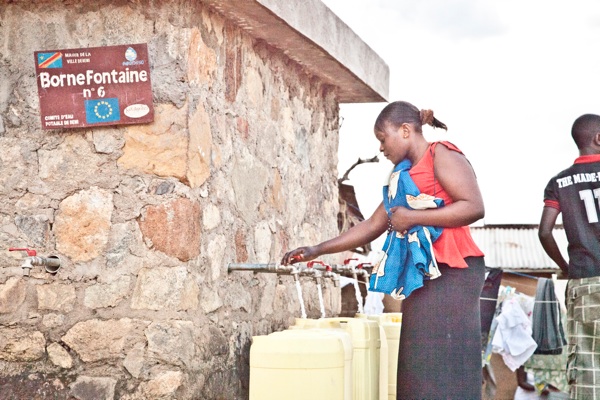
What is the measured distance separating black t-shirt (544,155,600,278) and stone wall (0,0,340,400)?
66.4 inches

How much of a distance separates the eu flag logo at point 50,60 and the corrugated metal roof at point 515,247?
15.8 m

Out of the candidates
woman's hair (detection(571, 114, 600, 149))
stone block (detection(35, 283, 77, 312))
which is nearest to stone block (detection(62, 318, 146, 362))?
stone block (detection(35, 283, 77, 312))

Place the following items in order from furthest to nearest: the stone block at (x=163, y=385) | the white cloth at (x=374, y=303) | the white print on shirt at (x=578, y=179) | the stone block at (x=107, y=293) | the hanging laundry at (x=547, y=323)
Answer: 1. the white cloth at (x=374, y=303)
2. the hanging laundry at (x=547, y=323)
3. the white print on shirt at (x=578, y=179)
4. the stone block at (x=107, y=293)
5. the stone block at (x=163, y=385)

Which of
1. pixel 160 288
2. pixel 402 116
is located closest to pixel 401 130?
pixel 402 116

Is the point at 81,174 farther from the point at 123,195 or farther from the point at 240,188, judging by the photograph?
the point at 240,188

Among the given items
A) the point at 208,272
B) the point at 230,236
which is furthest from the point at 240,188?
the point at 208,272

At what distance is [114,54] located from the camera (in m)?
3.81

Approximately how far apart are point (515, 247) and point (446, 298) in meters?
18.8

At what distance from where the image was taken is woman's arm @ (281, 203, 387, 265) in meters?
3.90

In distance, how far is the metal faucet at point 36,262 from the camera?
12.1 feet

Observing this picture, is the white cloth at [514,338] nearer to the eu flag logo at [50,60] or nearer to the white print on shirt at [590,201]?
the white print on shirt at [590,201]

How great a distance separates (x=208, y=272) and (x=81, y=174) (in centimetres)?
69

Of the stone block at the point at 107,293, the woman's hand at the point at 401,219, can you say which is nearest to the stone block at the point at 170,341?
the stone block at the point at 107,293

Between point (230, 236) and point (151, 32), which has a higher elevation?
point (151, 32)
